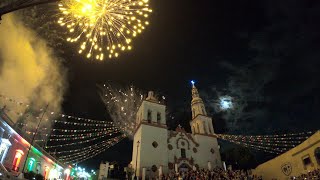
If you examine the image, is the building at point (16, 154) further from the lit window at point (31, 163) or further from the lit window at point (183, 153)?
the lit window at point (183, 153)

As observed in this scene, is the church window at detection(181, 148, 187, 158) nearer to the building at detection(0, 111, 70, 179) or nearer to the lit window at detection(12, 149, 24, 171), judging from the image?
the building at detection(0, 111, 70, 179)

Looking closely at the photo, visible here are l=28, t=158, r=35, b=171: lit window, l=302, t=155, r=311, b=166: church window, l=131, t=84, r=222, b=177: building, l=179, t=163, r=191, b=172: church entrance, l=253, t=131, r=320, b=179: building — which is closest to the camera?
l=253, t=131, r=320, b=179: building

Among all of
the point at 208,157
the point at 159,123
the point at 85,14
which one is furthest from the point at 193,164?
the point at 85,14

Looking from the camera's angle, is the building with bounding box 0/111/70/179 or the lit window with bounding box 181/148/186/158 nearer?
the building with bounding box 0/111/70/179

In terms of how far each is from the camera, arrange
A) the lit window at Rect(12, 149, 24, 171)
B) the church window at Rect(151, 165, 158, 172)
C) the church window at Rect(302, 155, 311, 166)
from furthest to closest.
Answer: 1. the church window at Rect(151, 165, 158, 172)
2. the church window at Rect(302, 155, 311, 166)
3. the lit window at Rect(12, 149, 24, 171)

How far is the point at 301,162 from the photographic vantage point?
22.5 m

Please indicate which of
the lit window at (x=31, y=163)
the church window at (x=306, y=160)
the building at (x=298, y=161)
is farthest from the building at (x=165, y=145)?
the lit window at (x=31, y=163)

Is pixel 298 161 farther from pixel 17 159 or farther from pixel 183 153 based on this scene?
pixel 17 159

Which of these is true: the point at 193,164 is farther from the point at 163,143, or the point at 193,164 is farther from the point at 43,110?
the point at 43,110

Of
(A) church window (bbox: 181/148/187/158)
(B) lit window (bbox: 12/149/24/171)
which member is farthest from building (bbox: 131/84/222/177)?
(B) lit window (bbox: 12/149/24/171)

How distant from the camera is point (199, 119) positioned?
35.7m

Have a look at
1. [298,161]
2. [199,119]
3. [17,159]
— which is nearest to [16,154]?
[17,159]

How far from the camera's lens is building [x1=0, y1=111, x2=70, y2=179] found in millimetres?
17006

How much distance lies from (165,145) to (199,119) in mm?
9090
